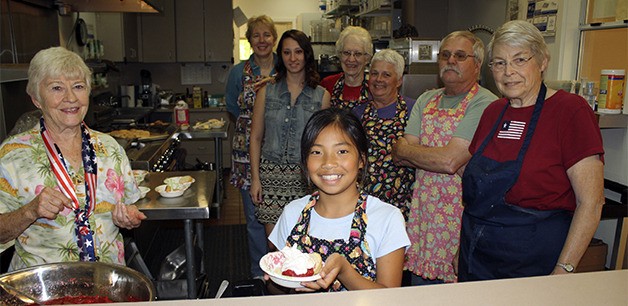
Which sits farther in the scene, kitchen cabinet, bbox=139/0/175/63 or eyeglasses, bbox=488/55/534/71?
kitchen cabinet, bbox=139/0/175/63

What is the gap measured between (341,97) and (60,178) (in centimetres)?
164

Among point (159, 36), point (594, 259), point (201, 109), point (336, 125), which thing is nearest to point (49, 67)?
point (336, 125)

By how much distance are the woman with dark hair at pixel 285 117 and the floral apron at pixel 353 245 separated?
46.6 inches

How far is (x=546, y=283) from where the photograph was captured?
1.06 metres

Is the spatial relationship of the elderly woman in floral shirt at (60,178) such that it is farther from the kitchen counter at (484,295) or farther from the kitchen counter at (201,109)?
the kitchen counter at (201,109)

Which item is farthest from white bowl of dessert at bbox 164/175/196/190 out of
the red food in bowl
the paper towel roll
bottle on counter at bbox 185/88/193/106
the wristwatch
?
bottle on counter at bbox 185/88/193/106

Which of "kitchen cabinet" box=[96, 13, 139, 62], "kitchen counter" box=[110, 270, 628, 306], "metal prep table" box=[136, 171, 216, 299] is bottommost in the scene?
"metal prep table" box=[136, 171, 216, 299]

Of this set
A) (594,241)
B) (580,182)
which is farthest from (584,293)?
(594,241)

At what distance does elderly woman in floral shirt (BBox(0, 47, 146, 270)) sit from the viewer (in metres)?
1.76

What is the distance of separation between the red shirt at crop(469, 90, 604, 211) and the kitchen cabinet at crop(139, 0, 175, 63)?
6.38m

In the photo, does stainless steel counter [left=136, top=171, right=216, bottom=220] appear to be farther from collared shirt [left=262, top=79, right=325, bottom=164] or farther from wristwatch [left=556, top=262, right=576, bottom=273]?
wristwatch [left=556, top=262, right=576, bottom=273]

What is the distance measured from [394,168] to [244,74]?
141 cm

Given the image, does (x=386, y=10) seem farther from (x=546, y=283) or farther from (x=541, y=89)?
(x=546, y=283)

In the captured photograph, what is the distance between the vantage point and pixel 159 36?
7.28 meters
